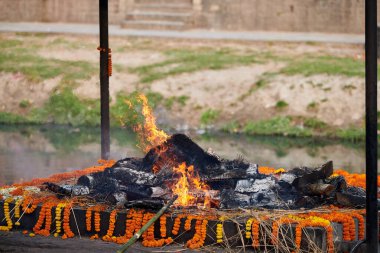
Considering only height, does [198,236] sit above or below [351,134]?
above

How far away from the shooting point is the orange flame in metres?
11.7

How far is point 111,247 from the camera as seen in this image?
33.3ft

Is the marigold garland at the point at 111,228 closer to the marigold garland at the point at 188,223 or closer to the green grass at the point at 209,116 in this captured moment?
the marigold garland at the point at 188,223

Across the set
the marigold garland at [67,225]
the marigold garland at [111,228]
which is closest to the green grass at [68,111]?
the marigold garland at [67,225]

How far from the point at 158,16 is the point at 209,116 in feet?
20.0

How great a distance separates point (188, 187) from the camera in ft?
35.5

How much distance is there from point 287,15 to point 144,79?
16.6 feet

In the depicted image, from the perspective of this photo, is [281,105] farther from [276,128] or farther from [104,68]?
[104,68]

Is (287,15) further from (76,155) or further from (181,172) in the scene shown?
(181,172)

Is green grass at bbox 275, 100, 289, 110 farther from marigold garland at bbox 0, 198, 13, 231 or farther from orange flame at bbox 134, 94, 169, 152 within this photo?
marigold garland at bbox 0, 198, 13, 231

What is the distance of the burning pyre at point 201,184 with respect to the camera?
416 inches

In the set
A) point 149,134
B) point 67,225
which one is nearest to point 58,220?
point 67,225

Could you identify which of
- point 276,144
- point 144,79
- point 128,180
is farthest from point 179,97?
point 128,180

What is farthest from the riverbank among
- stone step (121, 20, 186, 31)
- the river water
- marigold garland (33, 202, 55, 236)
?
marigold garland (33, 202, 55, 236)
